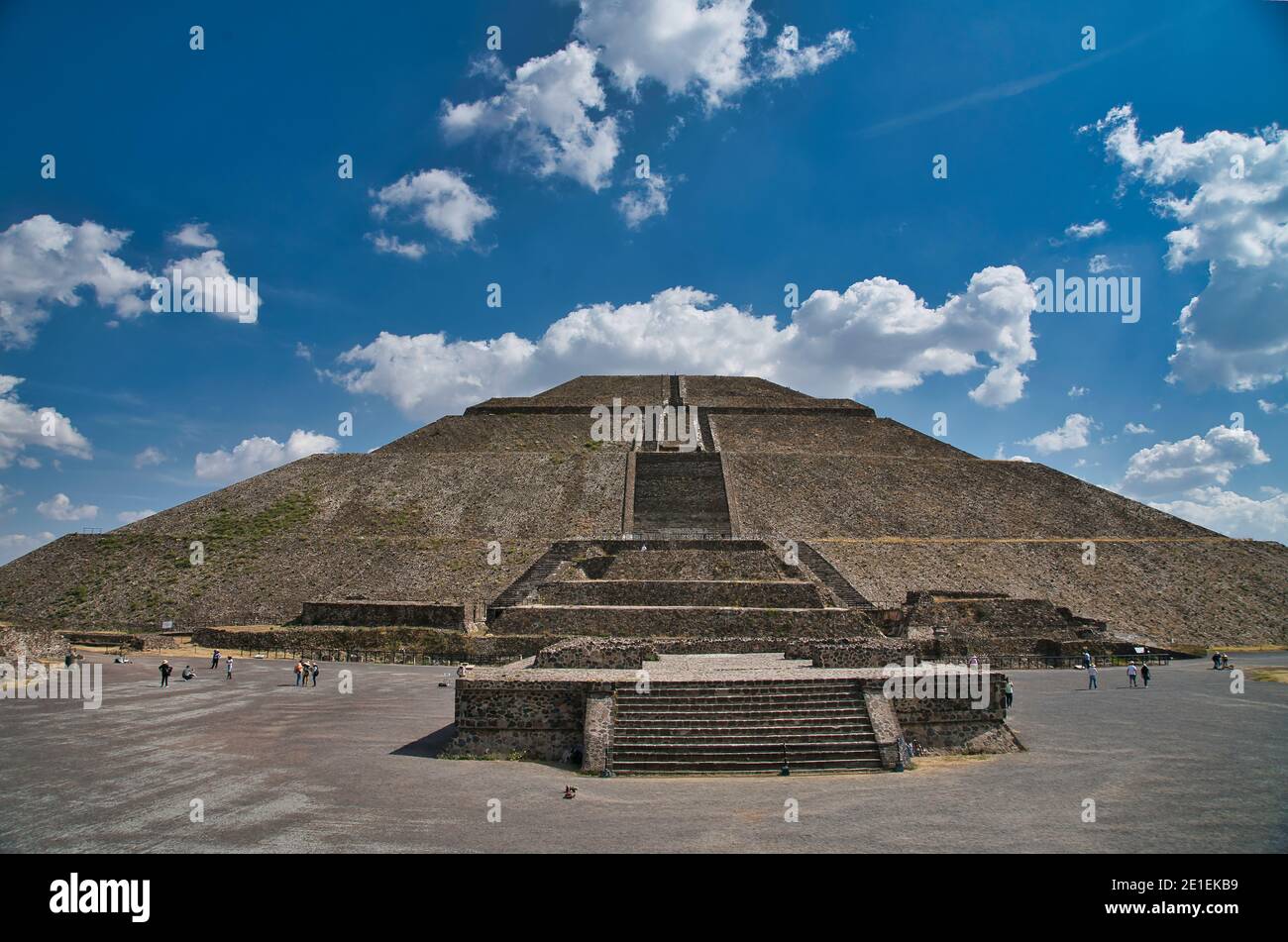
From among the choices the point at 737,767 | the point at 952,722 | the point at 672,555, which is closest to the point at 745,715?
the point at 737,767

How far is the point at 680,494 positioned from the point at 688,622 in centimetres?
1741

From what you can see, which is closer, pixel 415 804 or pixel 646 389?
pixel 415 804

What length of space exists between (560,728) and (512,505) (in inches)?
1125

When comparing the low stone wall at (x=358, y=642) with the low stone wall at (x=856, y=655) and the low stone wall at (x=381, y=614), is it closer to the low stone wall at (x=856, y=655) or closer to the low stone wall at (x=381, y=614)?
the low stone wall at (x=381, y=614)

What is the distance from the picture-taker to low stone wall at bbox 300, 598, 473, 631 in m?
25.5

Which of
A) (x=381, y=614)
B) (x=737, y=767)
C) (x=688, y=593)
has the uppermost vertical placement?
(x=688, y=593)

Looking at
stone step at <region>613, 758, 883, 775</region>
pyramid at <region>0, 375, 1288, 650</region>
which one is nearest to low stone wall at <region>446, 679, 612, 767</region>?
stone step at <region>613, 758, 883, 775</region>

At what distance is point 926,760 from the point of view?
10.7 meters

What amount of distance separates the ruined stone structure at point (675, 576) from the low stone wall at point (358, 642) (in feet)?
0.28

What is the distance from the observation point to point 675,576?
26.6m

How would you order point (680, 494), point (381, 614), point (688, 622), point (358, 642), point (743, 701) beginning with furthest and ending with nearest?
point (680, 494) → point (381, 614) → point (358, 642) → point (688, 622) → point (743, 701)

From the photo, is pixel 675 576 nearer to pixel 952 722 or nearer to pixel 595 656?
pixel 595 656
